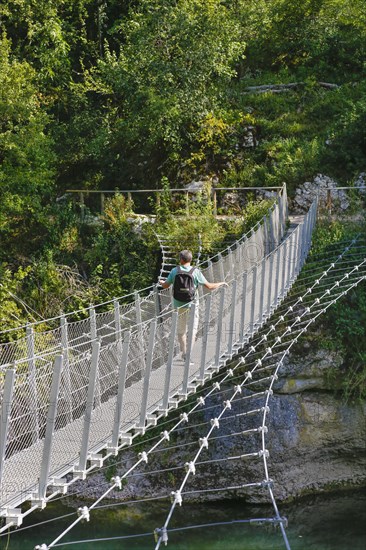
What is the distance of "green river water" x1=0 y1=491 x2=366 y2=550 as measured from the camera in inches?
540

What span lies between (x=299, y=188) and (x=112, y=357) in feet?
39.8

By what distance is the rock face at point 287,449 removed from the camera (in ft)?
50.1

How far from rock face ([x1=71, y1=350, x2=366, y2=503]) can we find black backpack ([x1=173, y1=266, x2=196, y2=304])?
5835 mm

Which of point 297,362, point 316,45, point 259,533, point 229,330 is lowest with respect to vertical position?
point 259,533

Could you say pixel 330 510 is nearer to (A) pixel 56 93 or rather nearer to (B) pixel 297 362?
(B) pixel 297 362

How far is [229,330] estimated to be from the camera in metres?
10.8

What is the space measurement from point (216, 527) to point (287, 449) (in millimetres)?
1692

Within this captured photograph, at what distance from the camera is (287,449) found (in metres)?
15.4

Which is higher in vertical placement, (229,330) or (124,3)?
(124,3)

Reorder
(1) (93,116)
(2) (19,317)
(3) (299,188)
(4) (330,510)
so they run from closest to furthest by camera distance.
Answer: (4) (330,510)
(2) (19,317)
(3) (299,188)
(1) (93,116)

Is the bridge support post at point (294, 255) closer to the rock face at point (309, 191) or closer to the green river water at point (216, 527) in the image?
the green river water at point (216, 527)

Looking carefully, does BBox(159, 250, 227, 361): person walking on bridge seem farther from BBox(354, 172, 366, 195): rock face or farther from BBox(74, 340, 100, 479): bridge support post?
BBox(354, 172, 366, 195): rock face

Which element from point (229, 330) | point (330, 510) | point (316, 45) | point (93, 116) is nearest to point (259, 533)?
point (330, 510)

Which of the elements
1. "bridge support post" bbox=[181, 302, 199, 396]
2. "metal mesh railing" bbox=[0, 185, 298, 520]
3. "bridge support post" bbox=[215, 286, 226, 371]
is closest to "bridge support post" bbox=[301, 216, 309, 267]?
"metal mesh railing" bbox=[0, 185, 298, 520]
